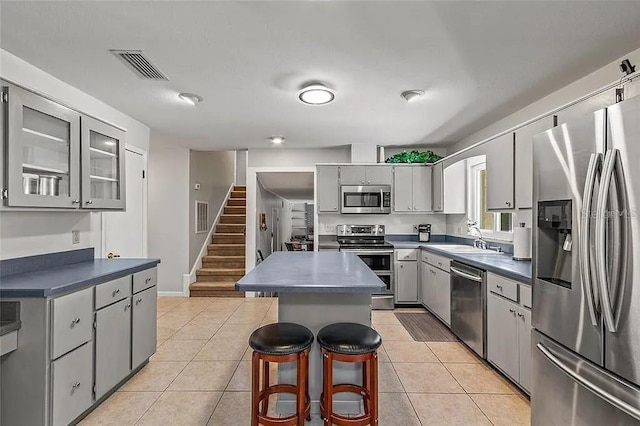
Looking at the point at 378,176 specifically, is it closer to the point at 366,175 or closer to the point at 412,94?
the point at 366,175

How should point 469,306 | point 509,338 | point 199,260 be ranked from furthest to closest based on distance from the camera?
point 199,260
point 469,306
point 509,338

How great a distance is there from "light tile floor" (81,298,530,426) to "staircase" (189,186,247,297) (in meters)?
1.56

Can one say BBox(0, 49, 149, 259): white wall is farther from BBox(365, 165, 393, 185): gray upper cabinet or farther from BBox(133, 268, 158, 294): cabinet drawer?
BBox(365, 165, 393, 185): gray upper cabinet

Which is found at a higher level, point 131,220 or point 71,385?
point 131,220

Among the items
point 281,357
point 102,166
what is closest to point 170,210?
point 102,166

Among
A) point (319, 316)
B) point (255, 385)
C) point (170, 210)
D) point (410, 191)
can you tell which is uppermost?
point (410, 191)

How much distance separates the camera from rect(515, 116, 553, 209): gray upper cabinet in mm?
2740

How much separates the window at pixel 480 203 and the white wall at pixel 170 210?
14.4 ft

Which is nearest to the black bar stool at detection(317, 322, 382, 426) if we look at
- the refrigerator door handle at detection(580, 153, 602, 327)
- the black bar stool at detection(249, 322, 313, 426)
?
the black bar stool at detection(249, 322, 313, 426)

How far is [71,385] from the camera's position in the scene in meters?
2.01

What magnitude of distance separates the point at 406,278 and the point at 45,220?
409 centimetres

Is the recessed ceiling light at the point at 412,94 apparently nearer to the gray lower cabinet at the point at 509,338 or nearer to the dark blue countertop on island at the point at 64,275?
the gray lower cabinet at the point at 509,338

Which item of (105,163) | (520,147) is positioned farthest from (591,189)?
(105,163)

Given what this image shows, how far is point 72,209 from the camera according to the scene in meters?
2.42
